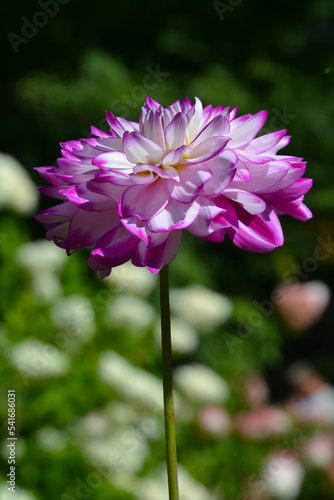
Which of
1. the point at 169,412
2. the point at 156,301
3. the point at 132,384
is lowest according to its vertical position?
the point at 156,301

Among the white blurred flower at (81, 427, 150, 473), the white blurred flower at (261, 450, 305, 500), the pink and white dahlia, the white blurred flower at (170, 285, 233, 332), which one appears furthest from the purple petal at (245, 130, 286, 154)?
the white blurred flower at (170, 285, 233, 332)

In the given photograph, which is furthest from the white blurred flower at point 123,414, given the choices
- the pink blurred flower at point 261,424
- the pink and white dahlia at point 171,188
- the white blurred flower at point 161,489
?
the pink and white dahlia at point 171,188

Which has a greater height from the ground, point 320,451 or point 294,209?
point 294,209

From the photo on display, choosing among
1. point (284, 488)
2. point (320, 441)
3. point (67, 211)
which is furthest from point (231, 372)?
point (67, 211)

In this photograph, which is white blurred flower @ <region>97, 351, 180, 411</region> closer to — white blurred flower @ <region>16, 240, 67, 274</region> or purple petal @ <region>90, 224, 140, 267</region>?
white blurred flower @ <region>16, 240, 67, 274</region>

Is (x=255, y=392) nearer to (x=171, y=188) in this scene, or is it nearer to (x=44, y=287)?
(x=44, y=287)

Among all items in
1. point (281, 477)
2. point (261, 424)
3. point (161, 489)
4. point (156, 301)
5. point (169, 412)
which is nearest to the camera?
point (169, 412)

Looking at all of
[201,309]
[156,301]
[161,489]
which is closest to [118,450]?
[161,489]
